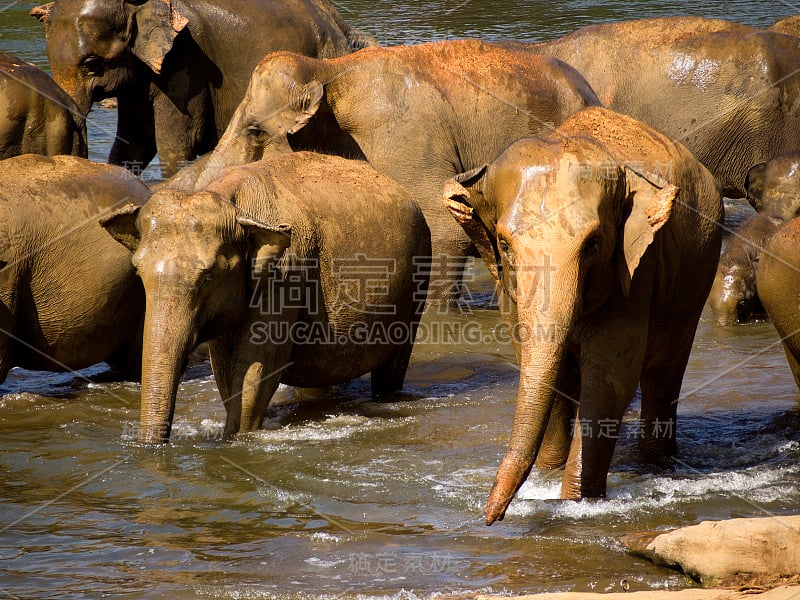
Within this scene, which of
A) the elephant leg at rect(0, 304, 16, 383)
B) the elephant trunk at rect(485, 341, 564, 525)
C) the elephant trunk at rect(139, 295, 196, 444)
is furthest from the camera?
the elephant leg at rect(0, 304, 16, 383)

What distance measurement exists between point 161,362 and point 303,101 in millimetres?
3288

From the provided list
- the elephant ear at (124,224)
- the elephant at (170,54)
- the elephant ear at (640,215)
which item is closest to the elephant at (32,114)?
the elephant at (170,54)

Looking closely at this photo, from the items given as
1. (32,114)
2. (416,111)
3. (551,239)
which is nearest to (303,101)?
(416,111)

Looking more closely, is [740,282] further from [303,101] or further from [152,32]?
[152,32]

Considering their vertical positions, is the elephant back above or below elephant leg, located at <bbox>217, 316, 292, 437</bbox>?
above

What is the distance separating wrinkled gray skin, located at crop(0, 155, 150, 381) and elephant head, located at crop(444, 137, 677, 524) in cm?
275

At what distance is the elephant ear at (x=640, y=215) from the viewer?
530cm

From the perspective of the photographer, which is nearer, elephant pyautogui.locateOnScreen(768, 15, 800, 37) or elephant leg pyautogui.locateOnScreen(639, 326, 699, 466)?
elephant leg pyautogui.locateOnScreen(639, 326, 699, 466)

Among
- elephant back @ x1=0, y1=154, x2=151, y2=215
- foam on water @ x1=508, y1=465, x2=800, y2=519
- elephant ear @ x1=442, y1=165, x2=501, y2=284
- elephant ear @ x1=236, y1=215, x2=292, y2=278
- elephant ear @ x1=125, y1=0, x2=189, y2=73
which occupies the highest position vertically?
elephant ear @ x1=125, y1=0, x2=189, y2=73

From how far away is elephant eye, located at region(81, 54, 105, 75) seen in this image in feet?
37.4

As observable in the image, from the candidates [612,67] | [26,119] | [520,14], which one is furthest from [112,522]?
[520,14]

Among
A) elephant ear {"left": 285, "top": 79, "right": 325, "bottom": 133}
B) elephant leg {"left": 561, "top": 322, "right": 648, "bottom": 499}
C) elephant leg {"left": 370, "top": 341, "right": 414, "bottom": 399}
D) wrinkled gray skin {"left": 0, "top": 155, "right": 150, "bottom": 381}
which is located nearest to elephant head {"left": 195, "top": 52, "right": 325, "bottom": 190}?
elephant ear {"left": 285, "top": 79, "right": 325, "bottom": 133}

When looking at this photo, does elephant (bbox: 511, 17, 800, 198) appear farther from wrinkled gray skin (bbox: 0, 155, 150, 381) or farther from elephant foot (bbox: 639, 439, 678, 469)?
elephant foot (bbox: 639, 439, 678, 469)

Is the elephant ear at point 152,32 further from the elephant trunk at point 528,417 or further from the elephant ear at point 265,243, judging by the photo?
the elephant trunk at point 528,417
